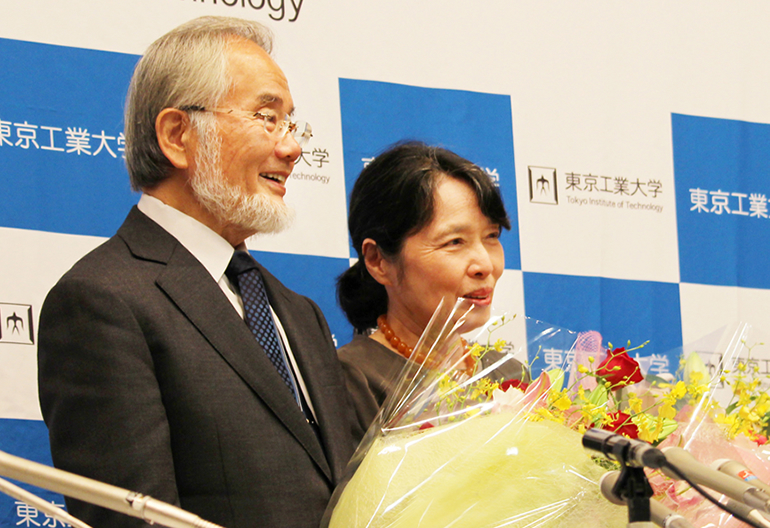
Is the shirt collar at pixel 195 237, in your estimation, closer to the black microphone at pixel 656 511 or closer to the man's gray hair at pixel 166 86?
the man's gray hair at pixel 166 86

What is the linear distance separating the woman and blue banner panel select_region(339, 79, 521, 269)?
307 millimetres

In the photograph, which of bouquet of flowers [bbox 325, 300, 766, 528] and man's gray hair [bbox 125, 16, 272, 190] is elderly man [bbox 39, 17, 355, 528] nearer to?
man's gray hair [bbox 125, 16, 272, 190]

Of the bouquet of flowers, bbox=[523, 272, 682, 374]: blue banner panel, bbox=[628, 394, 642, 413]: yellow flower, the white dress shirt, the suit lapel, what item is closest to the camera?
A: the bouquet of flowers

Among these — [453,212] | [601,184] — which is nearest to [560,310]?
[601,184]

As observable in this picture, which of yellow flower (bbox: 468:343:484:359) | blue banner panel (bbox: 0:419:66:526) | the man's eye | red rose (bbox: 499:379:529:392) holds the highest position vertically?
the man's eye

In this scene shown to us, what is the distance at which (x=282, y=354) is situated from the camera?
1.54 metres

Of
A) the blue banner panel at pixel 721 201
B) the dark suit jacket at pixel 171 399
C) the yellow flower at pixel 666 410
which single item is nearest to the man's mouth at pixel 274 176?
the dark suit jacket at pixel 171 399

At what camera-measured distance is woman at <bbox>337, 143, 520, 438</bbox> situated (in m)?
1.91

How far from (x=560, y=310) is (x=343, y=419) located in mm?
1154

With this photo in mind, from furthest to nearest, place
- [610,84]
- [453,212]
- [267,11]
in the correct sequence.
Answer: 1. [610,84]
2. [267,11]
3. [453,212]

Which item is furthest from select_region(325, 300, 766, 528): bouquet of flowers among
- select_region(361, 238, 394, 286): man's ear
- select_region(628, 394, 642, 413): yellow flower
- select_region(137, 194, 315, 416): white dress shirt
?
select_region(361, 238, 394, 286): man's ear

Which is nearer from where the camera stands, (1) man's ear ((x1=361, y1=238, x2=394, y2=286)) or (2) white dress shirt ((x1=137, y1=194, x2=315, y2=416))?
(2) white dress shirt ((x1=137, y1=194, x2=315, y2=416))

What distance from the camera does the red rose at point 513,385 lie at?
3.93ft

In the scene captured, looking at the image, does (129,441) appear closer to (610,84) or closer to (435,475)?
(435,475)
